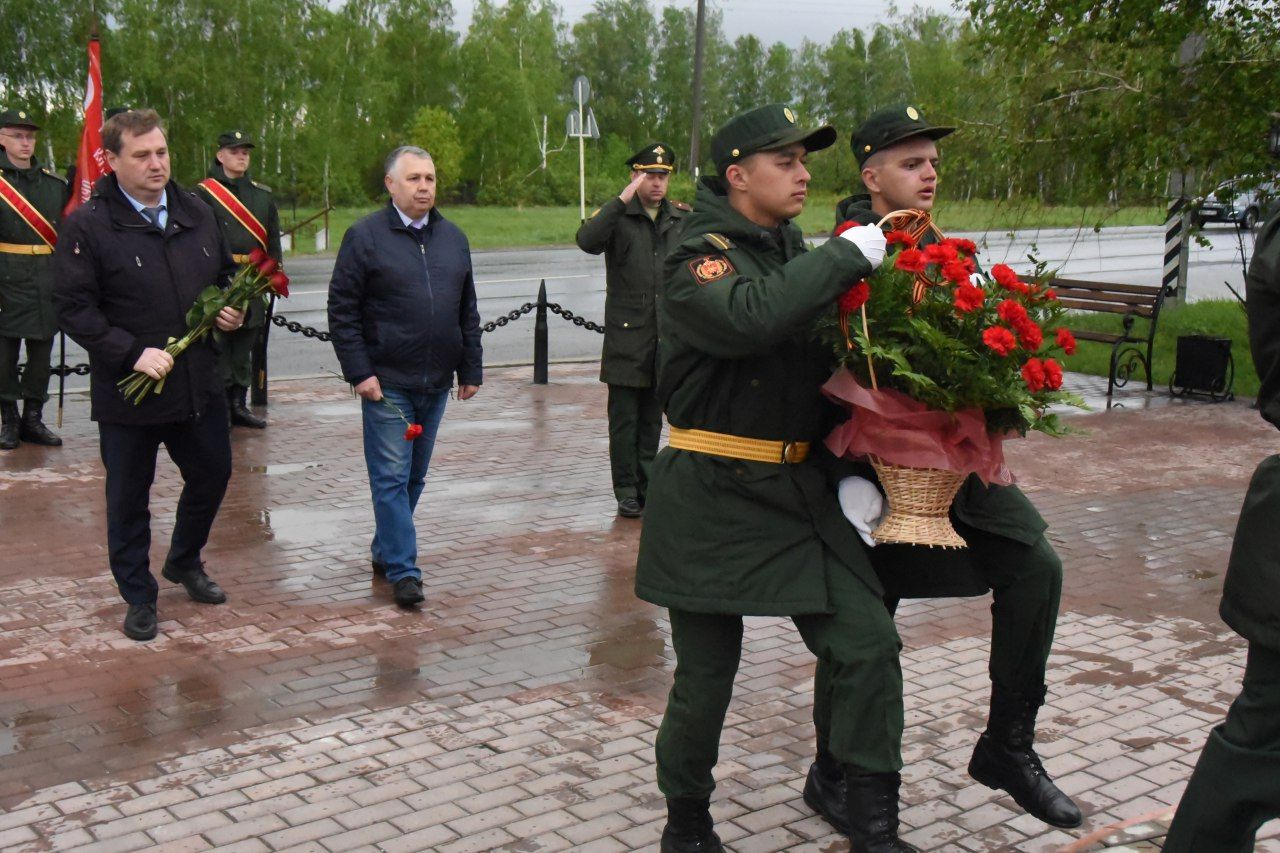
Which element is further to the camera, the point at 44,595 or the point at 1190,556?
the point at 1190,556

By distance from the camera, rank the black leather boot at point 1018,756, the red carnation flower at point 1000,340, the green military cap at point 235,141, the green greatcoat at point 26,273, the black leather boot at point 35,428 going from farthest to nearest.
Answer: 1. the green military cap at point 235,141
2. the black leather boot at point 35,428
3. the green greatcoat at point 26,273
4. the black leather boot at point 1018,756
5. the red carnation flower at point 1000,340

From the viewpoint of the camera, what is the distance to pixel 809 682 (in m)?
5.55

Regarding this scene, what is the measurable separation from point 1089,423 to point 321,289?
14898 millimetres

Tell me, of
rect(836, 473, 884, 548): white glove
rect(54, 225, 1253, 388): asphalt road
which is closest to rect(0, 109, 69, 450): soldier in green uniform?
rect(54, 225, 1253, 388): asphalt road

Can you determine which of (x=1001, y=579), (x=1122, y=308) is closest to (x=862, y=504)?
(x=1001, y=579)

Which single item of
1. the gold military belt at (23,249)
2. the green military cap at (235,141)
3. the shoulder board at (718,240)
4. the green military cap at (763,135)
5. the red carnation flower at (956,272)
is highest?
the green military cap at (235,141)

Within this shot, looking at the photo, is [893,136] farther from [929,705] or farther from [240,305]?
[240,305]

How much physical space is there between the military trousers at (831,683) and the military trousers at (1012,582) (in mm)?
328

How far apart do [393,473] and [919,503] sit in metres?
3.37

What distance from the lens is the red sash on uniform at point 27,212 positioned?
9.62m

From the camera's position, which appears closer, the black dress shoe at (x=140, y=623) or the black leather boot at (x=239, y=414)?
the black dress shoe at (x=140, y=623)

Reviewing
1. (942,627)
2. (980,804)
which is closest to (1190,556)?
(942,627)

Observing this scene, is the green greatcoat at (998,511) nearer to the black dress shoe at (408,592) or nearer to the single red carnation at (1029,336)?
the single red carnation at (1029,336)

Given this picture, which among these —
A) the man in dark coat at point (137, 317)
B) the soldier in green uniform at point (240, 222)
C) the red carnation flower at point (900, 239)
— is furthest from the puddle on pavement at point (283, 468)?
the red carnation flower at point (900, 239)
